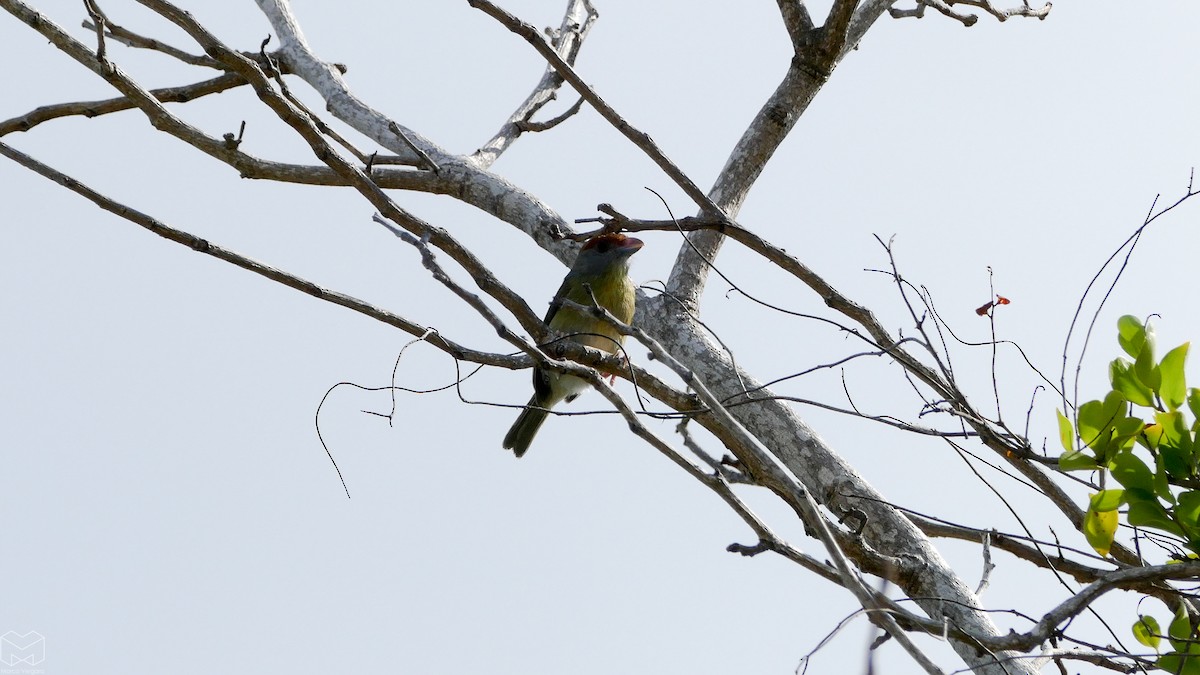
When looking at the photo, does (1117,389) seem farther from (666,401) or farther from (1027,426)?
(666,401)

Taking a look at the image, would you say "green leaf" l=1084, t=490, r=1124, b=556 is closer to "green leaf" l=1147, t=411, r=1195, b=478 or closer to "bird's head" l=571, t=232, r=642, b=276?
"green leaf" l=1147, t=411, r=1195, b=478

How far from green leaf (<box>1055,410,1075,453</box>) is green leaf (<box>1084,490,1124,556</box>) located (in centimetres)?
14

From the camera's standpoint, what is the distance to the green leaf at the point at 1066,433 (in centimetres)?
254

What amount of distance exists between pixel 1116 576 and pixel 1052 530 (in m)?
0.79

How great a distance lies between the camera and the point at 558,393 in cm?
646

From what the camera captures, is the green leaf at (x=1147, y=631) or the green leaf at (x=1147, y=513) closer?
the green leaf at (x=1147, y=513)

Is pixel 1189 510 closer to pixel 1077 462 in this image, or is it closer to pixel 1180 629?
pixel 1077 462

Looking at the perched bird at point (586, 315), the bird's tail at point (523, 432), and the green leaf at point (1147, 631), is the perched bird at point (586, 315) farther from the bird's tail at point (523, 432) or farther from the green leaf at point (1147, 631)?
the green leaf at point (1147, 631)

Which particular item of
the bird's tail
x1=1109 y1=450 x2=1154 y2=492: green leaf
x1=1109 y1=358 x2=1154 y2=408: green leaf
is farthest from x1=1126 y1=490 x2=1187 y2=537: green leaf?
the bird's tail

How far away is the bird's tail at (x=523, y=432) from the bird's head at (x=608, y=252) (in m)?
0.94

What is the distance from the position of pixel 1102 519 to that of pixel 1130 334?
43cm

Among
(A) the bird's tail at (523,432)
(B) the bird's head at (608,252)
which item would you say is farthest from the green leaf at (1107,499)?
(A) the bird's tail at (523,432)

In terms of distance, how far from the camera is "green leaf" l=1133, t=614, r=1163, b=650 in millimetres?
2736

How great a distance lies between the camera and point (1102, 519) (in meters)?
2.46
